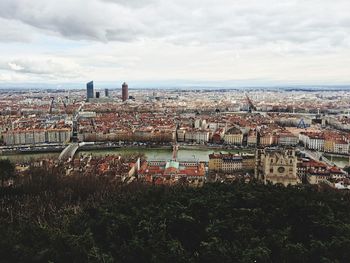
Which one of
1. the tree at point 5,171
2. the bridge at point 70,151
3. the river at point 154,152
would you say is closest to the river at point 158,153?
the river at point 154,152

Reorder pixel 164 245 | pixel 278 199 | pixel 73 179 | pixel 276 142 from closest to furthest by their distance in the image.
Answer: pixel 164 245
pixel 278 199
pixel 73 179
pixel 276 142

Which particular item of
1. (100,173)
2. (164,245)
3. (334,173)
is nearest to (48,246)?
(164,245)

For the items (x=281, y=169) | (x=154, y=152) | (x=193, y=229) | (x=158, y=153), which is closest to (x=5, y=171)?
(x=193, y=229)

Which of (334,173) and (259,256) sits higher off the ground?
(259,256)

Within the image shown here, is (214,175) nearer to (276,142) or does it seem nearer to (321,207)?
(321,207)

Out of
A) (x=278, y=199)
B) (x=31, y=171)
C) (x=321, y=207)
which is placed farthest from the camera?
(x=31, y=171)

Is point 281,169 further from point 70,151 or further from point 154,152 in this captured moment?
point 70,151

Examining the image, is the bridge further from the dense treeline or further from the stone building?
the stone building

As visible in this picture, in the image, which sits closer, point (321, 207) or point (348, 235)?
point (348, 235)
